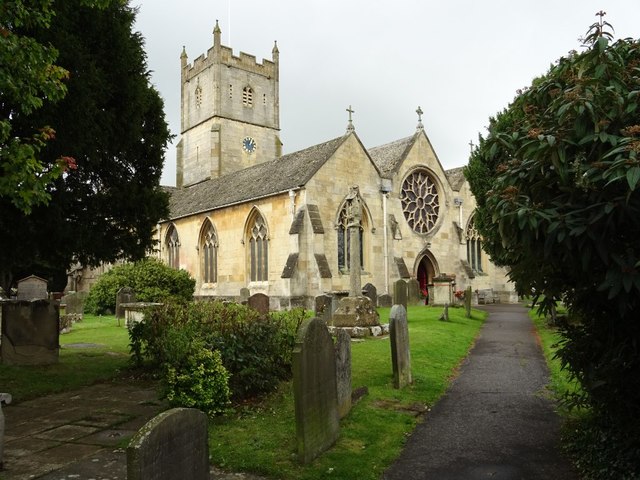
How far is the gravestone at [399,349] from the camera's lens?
9.09 metres

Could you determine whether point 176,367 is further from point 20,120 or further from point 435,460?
point 20,120

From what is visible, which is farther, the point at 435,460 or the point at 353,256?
the point at 353,256

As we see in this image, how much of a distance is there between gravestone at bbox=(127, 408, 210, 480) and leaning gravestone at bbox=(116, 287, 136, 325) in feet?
64.0

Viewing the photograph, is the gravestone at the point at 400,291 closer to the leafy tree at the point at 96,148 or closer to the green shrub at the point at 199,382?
the leafy tree at the point at 96,148

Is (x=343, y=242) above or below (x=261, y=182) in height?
below

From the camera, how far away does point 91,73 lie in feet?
29.8

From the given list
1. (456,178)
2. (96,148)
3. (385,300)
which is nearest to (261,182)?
(385,300)

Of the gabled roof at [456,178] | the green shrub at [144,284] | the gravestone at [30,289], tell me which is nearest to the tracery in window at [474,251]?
the gabled roof at [456,178]

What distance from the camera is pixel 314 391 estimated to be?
617cm

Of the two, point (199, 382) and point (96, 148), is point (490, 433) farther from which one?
point (96, 148)

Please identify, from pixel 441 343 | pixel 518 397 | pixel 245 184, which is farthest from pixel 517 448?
pixel 245 184

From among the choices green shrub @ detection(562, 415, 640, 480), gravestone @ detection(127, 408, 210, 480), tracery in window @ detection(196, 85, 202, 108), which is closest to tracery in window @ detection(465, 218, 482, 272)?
tracery in window @ detection(196, 85, 202, 108)

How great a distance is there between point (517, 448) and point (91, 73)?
28.9ft

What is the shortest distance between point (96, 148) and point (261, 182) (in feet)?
65.9
